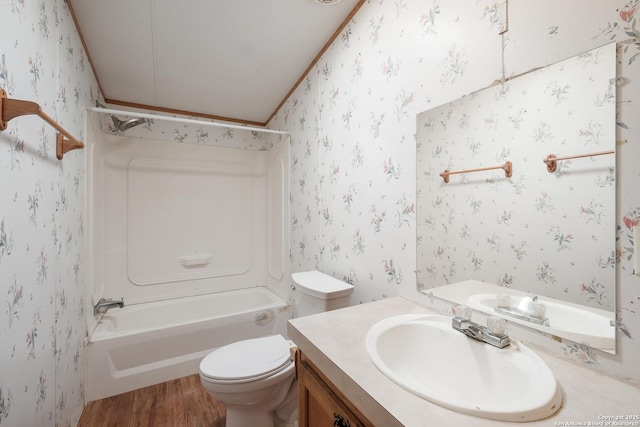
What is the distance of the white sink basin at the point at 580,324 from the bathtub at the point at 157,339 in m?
1.95

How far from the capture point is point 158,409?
1758mm

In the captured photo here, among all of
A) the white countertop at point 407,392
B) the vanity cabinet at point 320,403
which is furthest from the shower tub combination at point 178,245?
the white countertop at point 407,392

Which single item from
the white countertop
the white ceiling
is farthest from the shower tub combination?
the white countertop

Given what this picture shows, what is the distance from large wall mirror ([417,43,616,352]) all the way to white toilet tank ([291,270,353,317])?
1.68ft

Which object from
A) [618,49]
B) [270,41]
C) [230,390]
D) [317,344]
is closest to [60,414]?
[230,390]

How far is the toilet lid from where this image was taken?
138 centimetres

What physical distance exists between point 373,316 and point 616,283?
0.67 metres

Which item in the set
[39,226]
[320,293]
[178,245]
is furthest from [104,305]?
[320,293]

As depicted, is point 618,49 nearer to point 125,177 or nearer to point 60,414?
point 60,414

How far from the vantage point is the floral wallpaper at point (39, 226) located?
846 millimetres

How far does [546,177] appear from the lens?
0.79 m

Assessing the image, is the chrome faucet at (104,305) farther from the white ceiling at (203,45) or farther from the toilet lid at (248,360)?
the white ceiling at (203,45)

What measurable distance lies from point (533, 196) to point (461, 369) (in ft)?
1.82

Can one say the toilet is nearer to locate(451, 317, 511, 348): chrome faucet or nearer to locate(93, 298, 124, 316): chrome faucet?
locate(451, 317, 511, 348): chrome faucet
